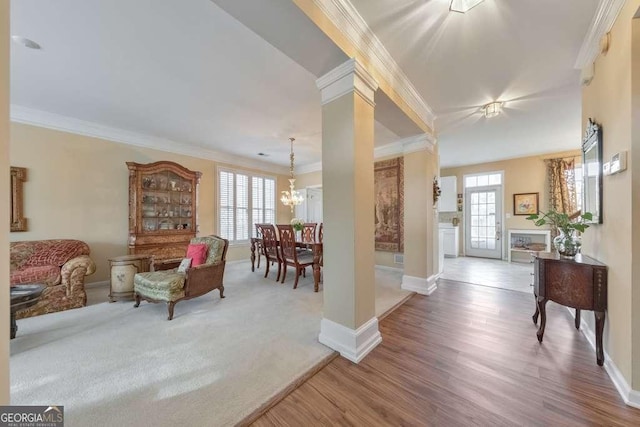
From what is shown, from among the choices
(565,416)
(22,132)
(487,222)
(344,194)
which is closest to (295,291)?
(344,194)

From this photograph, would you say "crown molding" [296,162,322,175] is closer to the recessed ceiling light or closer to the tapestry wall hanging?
the tapestry wall hanging

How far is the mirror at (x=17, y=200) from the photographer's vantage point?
319cm

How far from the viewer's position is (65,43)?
204 centimetres

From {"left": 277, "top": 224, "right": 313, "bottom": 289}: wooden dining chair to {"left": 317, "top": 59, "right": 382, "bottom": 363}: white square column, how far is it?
1.62 meters

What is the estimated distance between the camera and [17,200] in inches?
126

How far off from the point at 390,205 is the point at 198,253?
379cm

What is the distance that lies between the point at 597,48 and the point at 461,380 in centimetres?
293

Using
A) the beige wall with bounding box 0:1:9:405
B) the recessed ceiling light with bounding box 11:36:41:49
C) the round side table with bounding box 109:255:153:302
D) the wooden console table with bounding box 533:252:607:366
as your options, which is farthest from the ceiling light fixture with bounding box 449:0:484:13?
the round side table with bounding box 109:255:153:302

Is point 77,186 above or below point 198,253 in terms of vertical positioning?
above

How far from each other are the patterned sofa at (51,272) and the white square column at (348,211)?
3146 mm

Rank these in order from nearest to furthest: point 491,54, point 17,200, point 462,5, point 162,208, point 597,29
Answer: point 462,5, point 597,29, point 491,54, point 17,200, point 162,208

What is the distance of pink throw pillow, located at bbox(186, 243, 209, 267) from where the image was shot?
3.04 meters

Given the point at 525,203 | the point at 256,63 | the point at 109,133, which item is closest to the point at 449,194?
the point at 525,203

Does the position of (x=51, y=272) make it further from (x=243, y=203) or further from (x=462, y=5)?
(x=462, y=5)
